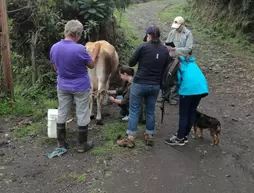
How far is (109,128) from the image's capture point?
6637mm

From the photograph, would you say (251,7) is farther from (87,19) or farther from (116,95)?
(116,95)

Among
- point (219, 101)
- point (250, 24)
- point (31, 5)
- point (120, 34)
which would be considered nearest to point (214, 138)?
point (219, 101)

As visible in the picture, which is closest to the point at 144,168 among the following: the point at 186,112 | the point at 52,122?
the point at 186,112

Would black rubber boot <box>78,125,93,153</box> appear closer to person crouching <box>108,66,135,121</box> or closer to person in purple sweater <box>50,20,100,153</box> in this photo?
person in purple sweater <box>50,20,100,153</box>

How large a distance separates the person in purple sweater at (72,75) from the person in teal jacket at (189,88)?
140 centimetres

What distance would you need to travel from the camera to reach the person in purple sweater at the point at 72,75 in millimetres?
5184

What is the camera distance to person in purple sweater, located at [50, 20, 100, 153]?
518cm

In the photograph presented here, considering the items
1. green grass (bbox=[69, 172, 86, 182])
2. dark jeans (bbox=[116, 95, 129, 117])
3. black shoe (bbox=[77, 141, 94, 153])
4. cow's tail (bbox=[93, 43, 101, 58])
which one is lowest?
green grass (bbox=[69, 172, 86, 182])

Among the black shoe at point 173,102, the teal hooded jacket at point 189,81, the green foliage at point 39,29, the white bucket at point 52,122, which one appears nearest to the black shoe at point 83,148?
the white bucket at point 52,122

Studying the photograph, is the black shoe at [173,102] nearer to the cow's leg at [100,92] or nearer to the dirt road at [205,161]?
the dirt road at [205,161]

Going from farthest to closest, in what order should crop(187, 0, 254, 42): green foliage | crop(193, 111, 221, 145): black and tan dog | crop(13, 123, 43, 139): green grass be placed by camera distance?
crop(187, 0, 254, 42): green foliage → crop(13, 123, 43, 139): green grass → crop(193, 111, 221, 145): black and tan dog

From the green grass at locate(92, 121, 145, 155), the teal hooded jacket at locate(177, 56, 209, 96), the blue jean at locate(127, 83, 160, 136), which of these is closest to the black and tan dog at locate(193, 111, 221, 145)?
the teal hooded jacket at locate(177, 56, 209, 96)

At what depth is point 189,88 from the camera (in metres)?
5.66

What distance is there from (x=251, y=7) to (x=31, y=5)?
9297 millimetres
